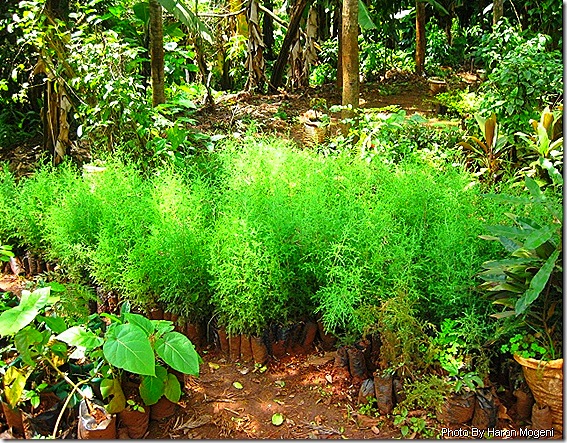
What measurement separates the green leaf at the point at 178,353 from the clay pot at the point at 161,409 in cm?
35

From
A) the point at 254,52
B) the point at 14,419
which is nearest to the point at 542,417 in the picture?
the point at 14,419

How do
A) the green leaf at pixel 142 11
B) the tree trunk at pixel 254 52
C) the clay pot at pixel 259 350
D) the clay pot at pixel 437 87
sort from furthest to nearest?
the clay pot at pixel 437 87
the tree trunk at pixel 254 52
the green leaf at pixel 142 11
the clay pot at pixel 259 350

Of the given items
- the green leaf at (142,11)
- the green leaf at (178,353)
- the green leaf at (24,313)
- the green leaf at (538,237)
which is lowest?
the green leaf at (178,353)

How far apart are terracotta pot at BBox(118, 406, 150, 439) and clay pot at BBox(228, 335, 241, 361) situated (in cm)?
66

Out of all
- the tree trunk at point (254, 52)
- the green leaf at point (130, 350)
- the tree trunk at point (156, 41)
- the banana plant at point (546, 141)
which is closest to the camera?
the green leaf at point (130, 350)

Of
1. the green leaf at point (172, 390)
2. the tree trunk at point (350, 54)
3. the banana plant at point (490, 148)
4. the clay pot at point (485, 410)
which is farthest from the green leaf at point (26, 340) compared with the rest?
the banana plant at point (490, 148)

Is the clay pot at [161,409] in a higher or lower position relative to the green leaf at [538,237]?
lower

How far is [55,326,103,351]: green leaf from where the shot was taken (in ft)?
7.53

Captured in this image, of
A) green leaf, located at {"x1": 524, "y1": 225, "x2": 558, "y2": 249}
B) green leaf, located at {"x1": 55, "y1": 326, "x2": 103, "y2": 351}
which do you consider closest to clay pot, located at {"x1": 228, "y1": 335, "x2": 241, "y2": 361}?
green leaf, located at {"x1": 55, "y1": 326, "x2": 103, "y2": 351}

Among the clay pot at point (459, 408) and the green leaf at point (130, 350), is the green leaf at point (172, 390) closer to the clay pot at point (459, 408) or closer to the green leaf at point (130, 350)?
the green leaf at point (130, 350)

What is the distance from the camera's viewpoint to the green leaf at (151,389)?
7.93 ft

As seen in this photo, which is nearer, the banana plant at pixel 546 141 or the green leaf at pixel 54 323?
the green leaf at pixel 54 323

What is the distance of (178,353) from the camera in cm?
232

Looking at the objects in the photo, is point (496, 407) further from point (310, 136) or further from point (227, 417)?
point (310, 136)
